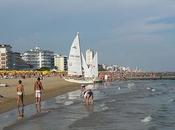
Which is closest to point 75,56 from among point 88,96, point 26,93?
point 26,93

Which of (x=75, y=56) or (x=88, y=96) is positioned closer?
(x=88, y=96)

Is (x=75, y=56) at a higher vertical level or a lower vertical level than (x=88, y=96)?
higher

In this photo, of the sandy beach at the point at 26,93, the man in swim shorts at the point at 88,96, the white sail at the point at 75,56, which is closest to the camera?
the sandy beach at the point at 26,93

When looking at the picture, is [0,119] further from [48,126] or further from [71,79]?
[71,79]

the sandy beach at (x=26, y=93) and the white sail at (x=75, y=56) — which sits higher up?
the white sail at (x=75, y=56)

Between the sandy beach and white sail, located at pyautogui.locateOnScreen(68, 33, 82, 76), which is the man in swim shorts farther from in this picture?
white sail, located at pyautogui.locateOnScreen(68, 33, 82, 76)

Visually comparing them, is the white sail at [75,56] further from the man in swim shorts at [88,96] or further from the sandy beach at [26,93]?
the man in swim shorts at [88,96]

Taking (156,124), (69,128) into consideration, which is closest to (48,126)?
(69,128)

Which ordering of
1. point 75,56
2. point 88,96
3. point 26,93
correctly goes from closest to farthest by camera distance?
1. point 88,96
2. point 26,93
3. point 75,56

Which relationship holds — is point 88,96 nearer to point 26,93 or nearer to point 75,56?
point 26,93

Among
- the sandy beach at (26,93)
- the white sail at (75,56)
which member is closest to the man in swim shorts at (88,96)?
the sandy beach at (26,93)

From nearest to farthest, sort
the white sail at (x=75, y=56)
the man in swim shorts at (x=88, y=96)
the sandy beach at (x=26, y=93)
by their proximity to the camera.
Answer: the sandy beach at (x=26, y=93) < the man in swim shorts at (x=88, y=96) < the white sail at (x=75, y=56)

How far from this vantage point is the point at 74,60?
191 feet

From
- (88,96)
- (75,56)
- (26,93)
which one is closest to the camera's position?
(88,96)
